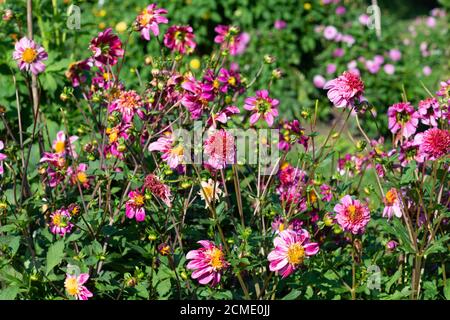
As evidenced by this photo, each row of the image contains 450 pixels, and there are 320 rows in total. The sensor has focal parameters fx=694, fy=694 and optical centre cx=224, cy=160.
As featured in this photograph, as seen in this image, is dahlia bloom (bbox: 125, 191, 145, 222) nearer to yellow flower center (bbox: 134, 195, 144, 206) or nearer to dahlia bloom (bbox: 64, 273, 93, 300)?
yellow flower center (bbox: 134, 195, 144, 206)

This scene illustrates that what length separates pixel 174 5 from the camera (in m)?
5.09

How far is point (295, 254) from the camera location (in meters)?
1.85

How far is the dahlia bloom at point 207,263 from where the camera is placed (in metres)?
1.89

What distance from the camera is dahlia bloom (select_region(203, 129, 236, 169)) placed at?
6.20 feet

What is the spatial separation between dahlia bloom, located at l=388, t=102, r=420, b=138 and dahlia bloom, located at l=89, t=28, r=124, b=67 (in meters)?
0.90

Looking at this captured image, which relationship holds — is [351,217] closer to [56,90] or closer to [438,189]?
[438,189]

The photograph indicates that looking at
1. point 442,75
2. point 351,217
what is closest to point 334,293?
point 351,217

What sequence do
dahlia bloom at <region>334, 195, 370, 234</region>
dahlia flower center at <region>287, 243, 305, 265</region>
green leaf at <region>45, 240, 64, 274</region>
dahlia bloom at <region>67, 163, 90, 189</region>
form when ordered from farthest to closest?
dahlia bloom at <region>67, 163, 90, 189</region> → green leaf at <region>45, 240, 64, 274</region> → dahlia bloom at <region>334, 195, 370, 234</region> → dahlia flower center at <region>287, 243, 305, 265</region>

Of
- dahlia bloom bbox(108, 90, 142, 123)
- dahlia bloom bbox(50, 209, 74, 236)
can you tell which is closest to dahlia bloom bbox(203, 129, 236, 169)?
dahlia bloom bbox(108, 90, 142, 123)

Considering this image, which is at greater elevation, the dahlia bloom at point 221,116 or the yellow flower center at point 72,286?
the dahlia bloom at point 221,116

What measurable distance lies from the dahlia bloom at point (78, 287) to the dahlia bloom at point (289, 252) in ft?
1.74

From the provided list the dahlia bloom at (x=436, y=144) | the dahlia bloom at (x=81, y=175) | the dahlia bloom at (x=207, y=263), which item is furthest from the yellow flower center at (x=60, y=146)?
the dahlia bloom at (x=436, y=144)

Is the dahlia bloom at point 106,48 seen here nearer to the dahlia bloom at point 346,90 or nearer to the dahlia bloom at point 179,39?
the dahlia bloom at point 179,39

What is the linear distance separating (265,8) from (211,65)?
9.49 feet
